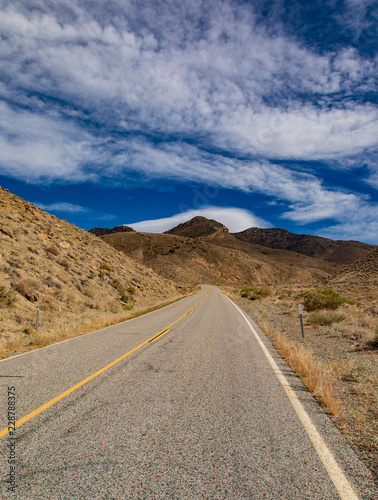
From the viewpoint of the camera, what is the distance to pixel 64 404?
432 cm

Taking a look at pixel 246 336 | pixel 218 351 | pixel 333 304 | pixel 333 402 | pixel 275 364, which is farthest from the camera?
pixel 333 304

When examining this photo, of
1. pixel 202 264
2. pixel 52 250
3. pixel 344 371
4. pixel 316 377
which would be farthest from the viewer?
pixel 202 264

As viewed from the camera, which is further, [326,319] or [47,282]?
[47,282]

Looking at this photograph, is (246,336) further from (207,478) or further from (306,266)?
(306,266)

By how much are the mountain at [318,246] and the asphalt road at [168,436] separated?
153978 mm

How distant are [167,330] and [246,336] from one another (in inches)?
123

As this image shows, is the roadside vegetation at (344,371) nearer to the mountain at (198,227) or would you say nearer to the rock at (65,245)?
the rock at (65,245)

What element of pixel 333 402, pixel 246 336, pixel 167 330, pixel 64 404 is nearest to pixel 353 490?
pixel 333 402

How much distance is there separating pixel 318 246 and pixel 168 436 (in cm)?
18192

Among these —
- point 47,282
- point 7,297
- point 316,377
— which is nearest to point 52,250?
point 47,282

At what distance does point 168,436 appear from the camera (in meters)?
3.43

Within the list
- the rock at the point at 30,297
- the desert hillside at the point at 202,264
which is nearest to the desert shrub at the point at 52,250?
the rock at the point at 30,297

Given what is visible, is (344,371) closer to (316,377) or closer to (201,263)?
(316,377)

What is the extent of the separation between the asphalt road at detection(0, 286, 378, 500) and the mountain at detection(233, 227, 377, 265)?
153978 millimetres
